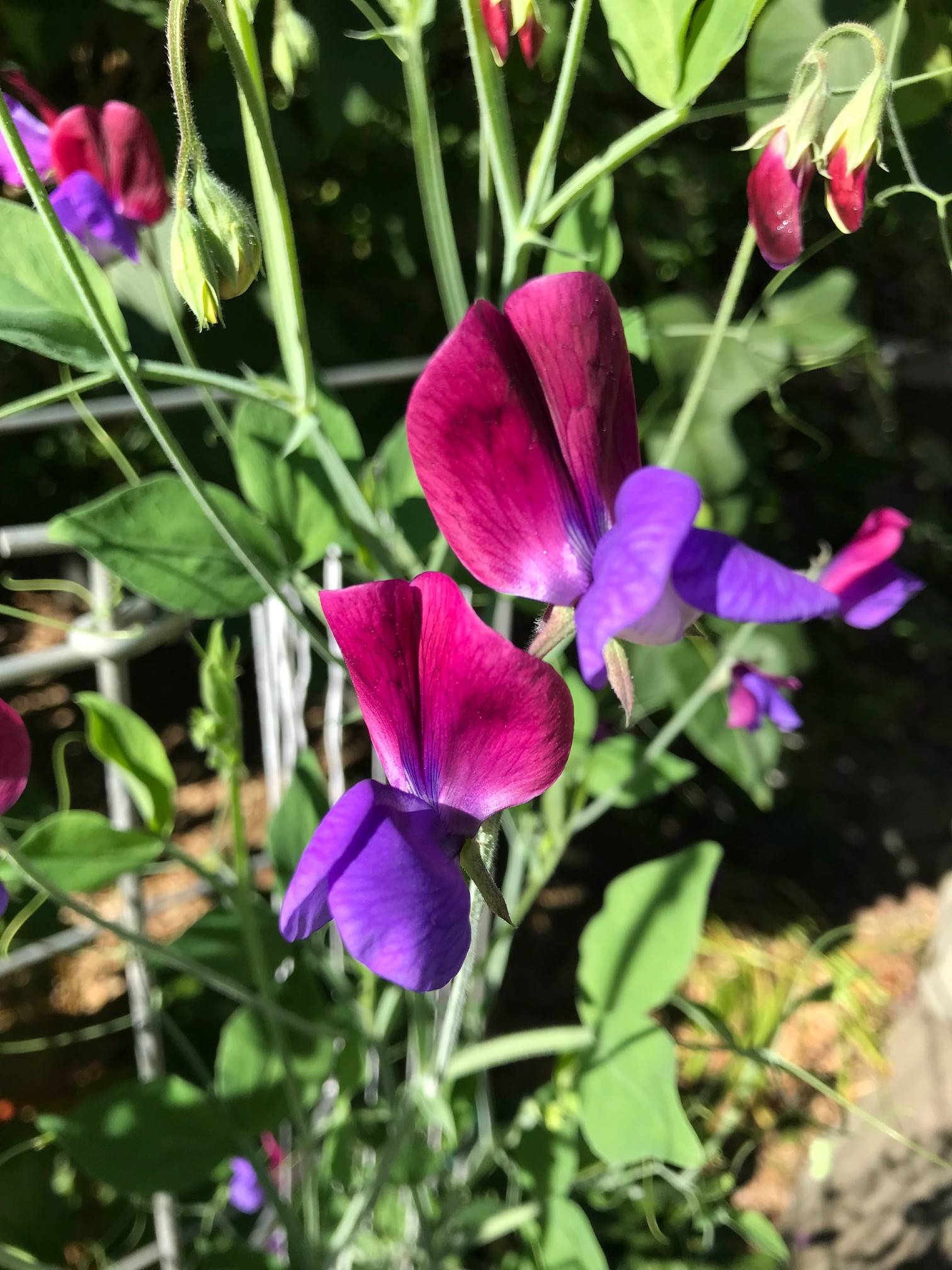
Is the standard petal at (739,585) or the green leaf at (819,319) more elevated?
the standard petal at (739,585)

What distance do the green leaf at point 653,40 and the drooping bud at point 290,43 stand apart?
0.18m

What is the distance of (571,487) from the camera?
0.34 meters

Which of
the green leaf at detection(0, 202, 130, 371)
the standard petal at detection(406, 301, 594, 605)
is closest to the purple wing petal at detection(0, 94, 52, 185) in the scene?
the green leaf at detection(0, 202, 130, 371)

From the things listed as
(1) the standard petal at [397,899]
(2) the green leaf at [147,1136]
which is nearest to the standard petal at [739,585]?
(1) the standard petal at [397,899]

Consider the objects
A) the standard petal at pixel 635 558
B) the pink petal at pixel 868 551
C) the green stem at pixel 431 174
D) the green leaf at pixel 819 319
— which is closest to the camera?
the standard petal at pixel 635 558

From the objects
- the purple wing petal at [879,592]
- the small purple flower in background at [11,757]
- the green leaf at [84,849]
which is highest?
the small purple flower in background at [11,757]

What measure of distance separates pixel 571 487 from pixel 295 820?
1.51 ft

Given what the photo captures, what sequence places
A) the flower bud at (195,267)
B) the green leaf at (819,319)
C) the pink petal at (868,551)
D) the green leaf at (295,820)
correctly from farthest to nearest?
1. the green leaf at (819,319)
2. the green leaf at (295,820)
3. the pink petal at (868,551)
4. the flower bud at (195,267)

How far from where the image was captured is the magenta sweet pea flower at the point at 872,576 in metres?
0.60

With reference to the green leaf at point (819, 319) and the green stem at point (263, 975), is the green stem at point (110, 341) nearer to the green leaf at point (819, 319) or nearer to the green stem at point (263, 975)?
the green stem at point (263, 975)

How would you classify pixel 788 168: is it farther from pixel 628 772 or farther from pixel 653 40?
pixel 628 772

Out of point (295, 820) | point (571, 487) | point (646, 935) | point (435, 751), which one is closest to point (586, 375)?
point (571, 487)

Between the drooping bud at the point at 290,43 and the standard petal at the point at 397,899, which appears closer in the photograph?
the standard petal at the point at 397,899

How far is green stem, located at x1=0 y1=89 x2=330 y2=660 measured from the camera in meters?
0.33
